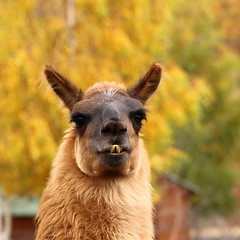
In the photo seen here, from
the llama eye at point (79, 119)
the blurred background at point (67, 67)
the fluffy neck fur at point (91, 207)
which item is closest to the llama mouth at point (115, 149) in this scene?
the fluffy neck fur at point (91, 207)

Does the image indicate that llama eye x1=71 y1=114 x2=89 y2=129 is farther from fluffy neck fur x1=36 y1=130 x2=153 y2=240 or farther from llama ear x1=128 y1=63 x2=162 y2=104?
llama ear x1=128 y1=63 x2=162 y2=104

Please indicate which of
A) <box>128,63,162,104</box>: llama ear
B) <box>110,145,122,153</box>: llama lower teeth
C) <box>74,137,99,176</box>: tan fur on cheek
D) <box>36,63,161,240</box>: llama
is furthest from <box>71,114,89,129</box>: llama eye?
<box>128,63,162,104</box>: llama ear

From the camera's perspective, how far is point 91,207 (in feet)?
20.4

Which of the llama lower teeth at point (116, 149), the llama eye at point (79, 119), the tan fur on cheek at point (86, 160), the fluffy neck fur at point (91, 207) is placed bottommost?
the fluffy neck fur at point (91, 207)

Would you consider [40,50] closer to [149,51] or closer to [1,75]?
[1,75]

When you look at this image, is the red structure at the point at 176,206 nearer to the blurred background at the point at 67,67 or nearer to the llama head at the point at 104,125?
the blurred background at the point at 67,67

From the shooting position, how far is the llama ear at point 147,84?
23.1 feet

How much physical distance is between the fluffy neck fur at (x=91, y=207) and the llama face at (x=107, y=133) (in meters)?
0.10

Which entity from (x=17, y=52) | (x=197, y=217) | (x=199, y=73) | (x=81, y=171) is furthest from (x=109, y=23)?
(x=197, y=217)

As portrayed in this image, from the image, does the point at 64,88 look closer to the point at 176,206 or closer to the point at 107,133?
the point at 107,133

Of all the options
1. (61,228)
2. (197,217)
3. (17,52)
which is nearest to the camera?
(61,228)

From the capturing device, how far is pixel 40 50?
1744 cm

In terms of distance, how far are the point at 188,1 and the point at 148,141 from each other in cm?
1982

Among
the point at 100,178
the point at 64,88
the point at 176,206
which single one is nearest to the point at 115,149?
the point at 100,178
